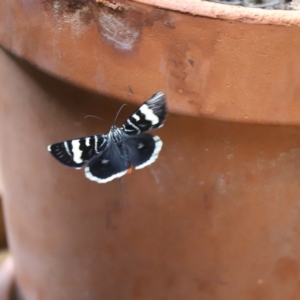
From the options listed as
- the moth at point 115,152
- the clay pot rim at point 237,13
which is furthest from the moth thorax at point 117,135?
the clay pot rim at point 237,13

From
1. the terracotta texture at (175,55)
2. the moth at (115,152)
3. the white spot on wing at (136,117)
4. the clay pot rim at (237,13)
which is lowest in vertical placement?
the moth at (115,152)

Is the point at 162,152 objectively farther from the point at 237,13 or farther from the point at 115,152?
the point at 237,13

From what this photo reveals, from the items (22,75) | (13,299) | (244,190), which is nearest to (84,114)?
(22,75)

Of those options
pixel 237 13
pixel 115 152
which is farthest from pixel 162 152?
pixel 237 13

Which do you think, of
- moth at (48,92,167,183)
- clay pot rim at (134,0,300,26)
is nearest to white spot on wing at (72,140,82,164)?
moth at (48,92,167,183)

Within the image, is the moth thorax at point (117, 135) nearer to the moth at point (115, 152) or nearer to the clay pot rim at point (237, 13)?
the moth at point (115, 152)

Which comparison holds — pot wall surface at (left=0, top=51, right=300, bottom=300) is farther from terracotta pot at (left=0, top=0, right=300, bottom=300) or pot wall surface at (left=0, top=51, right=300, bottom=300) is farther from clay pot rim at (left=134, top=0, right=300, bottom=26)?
clay pot rim at (left=134, top=0, right=300, bottom=26)

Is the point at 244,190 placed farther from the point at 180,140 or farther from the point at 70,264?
the point at 70,264
